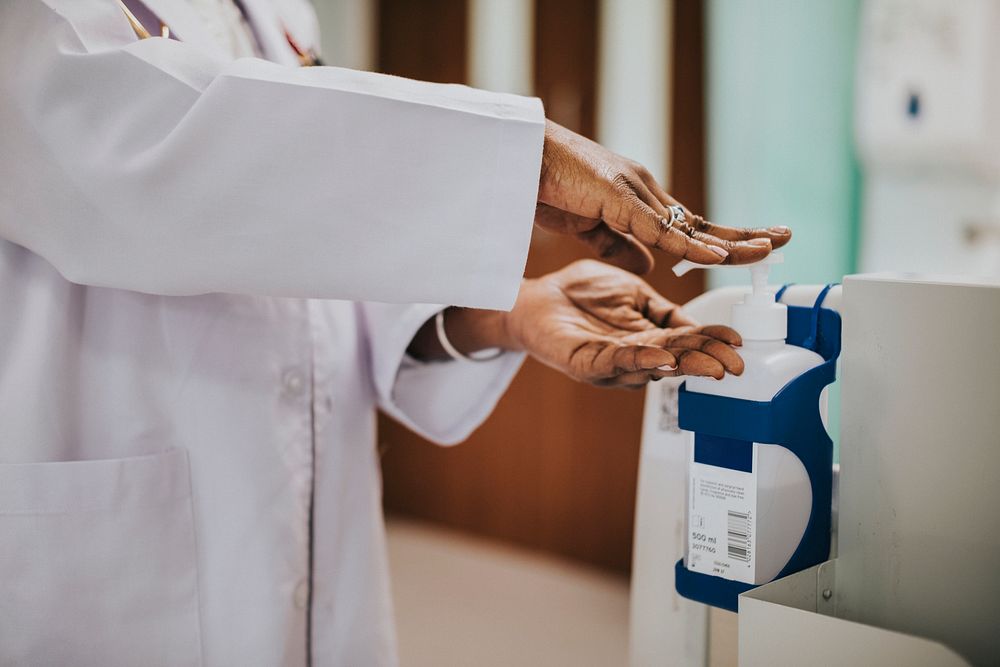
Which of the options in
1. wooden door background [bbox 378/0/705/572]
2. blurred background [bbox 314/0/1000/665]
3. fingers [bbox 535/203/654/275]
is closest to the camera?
fingers [bbox 535/203/654/275]

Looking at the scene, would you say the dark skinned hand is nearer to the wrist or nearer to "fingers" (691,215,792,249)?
"fingers" (691,215,792,249)

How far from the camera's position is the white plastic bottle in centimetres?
52

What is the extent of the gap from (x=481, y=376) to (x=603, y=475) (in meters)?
1.74

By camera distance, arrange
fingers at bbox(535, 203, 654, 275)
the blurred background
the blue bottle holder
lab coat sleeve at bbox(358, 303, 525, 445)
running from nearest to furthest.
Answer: the blue bottle holder < fingers at bbox(535, 203, 654, 275) < lab coat sleeve at bbox(358, 303, 525, 445) < the blurred background

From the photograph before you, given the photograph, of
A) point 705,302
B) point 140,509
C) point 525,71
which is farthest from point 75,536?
point 525,71

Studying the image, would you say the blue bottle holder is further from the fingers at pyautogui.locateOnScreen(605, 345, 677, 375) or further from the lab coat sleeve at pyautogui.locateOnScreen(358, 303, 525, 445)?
the lab coat sleeve at pyautogui.locateOnScreen(358, 303, 525, 445)

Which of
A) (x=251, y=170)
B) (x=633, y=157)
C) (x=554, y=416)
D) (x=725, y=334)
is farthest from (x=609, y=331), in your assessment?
(x=554, y=416)

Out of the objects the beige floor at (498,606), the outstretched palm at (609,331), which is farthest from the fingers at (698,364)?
the beige floor at (498,606)

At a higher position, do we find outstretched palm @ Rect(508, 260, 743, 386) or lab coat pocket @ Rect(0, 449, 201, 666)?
outstretched palm @ Rect(508, 260, 743, 386)

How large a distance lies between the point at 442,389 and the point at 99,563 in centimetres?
37

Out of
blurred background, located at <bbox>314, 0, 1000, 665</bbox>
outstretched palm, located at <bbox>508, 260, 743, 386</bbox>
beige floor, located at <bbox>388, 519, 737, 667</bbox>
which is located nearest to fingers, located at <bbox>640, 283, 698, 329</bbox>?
outstretched palm, located at <bbox>508, 260, 743, 386</bbox>

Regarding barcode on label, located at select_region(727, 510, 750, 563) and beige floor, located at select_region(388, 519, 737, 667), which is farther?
beige floor, located at select_region(388, 519, 737, 667)

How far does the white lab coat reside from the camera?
55 cm

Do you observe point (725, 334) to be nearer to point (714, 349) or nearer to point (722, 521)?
point (714, 349)
